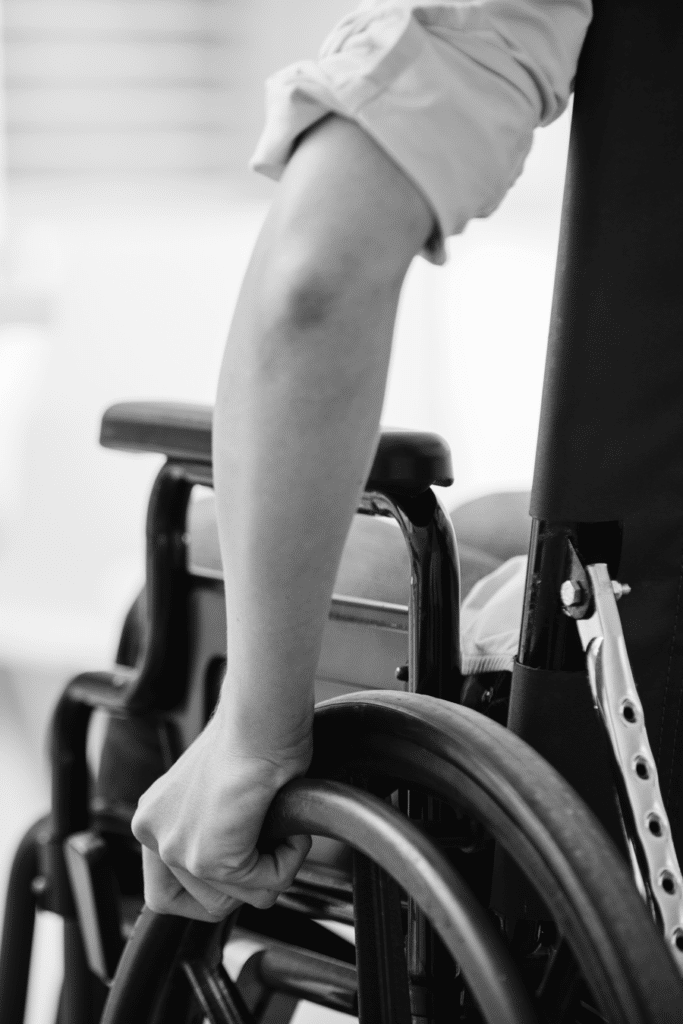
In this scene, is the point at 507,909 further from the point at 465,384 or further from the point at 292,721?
the point at 465,384

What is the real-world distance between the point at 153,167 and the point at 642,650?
2686mm

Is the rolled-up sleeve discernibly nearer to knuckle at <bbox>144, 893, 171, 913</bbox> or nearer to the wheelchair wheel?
the wheelchair wheel

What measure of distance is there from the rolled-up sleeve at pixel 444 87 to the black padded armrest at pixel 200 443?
4.9 inches

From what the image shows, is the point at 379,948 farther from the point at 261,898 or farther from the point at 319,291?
the point at 319,291

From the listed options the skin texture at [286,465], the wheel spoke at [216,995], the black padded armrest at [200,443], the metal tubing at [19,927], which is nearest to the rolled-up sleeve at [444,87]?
the skin texture at [286,465]

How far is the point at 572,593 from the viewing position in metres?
0.59

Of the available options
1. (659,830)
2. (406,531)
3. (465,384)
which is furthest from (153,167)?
(659,830)

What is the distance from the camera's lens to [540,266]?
7.84ft

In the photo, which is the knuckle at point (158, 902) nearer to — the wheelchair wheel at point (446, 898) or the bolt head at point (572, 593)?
the wheelchair wheel at point (446, 898)

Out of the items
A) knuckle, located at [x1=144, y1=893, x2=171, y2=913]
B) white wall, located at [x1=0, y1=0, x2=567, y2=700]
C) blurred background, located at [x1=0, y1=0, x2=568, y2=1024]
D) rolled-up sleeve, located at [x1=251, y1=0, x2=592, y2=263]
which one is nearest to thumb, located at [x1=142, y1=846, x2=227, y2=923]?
knuckle, located at [x1=144, y1=893, x2=171, y2=913]

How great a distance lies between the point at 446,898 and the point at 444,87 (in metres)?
0.32

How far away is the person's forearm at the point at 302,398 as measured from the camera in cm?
51

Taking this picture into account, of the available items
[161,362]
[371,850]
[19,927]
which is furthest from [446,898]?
[161,362]

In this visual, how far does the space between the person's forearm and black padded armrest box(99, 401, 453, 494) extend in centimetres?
10
